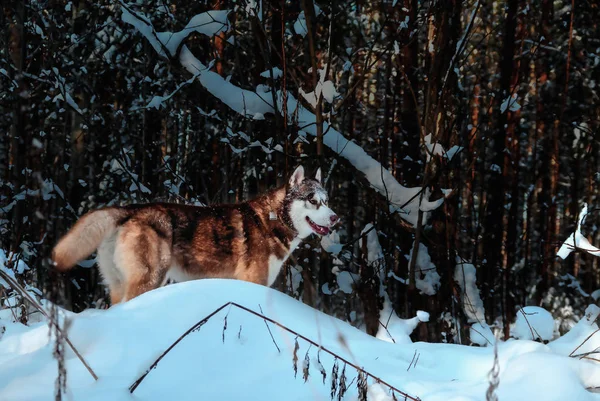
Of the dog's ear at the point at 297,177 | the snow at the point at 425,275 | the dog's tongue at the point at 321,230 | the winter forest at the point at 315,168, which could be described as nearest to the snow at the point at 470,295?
the winter forest at the point at 315,168

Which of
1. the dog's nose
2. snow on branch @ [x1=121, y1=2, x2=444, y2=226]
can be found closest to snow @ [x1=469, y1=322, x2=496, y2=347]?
snow on branch @ [x1=121, y1=2, x2=444, y2=226]

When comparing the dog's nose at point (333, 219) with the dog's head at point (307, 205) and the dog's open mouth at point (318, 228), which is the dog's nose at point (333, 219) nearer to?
the dog's head at point (307, 205)

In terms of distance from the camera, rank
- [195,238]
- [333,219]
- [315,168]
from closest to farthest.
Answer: [195,238], [333,219], [315,168]

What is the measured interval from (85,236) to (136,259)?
1.65ft

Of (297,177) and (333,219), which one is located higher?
(297,177)

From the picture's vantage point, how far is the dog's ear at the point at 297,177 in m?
6.14

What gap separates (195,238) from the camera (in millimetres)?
5762

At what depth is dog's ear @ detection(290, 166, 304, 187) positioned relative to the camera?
6136 millimetres

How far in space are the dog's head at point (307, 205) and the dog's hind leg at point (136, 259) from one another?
5.27 ft

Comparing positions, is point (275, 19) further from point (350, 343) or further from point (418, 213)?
point (350, 343)

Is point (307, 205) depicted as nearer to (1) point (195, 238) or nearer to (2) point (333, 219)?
(2) point (333, 219)

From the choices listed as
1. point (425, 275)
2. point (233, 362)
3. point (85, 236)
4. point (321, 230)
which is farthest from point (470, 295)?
point (233, 362)

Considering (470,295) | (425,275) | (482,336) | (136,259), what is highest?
(136,259)

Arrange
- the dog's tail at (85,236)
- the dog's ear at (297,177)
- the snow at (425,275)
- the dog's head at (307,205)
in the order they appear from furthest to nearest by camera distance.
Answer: the snow at (425,275)
the dog's head at (307,205)
the dog's ear at (297,177)
the dog's tail at (85,236)
